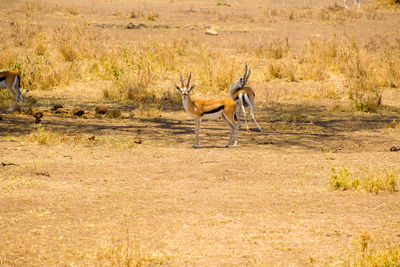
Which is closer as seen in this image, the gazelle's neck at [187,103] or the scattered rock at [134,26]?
the gazelle's neck at [187,103]

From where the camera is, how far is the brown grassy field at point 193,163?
5195 millimetres

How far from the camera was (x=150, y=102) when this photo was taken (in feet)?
45.0

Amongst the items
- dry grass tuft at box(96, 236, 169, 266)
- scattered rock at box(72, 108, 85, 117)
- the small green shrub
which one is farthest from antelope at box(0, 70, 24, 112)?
dry grass tuft at box(96, 236, 169, 266)

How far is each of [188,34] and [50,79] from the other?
11.0m

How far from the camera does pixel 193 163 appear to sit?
8.22 metres

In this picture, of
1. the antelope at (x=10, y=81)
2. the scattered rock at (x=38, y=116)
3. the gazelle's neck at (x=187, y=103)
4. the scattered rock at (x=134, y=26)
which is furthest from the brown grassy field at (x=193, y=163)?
the scattered rock at (x=134, y=26)

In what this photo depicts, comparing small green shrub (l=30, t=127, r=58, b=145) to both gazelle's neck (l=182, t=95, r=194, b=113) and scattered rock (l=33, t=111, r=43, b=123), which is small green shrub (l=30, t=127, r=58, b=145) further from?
gazelle's neck (l=182, t=95, r=194, b=113)

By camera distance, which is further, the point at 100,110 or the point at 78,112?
the point at 100,110

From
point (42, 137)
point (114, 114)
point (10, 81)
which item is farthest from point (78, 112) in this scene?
point (42, 137)

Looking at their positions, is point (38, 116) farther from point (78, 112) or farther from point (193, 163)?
point (193, 163)

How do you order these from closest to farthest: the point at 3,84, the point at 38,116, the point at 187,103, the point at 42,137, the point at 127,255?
the point at 127,255
the point at 187,103
the point at 42,137
the point at 38,116
the point at 3,84

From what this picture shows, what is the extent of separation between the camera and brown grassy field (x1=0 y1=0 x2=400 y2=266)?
5195 mm

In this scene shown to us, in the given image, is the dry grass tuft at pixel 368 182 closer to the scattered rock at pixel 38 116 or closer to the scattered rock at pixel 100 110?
the scattered rock at pixel 100 110

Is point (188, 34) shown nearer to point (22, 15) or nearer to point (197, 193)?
point (22, 15)
